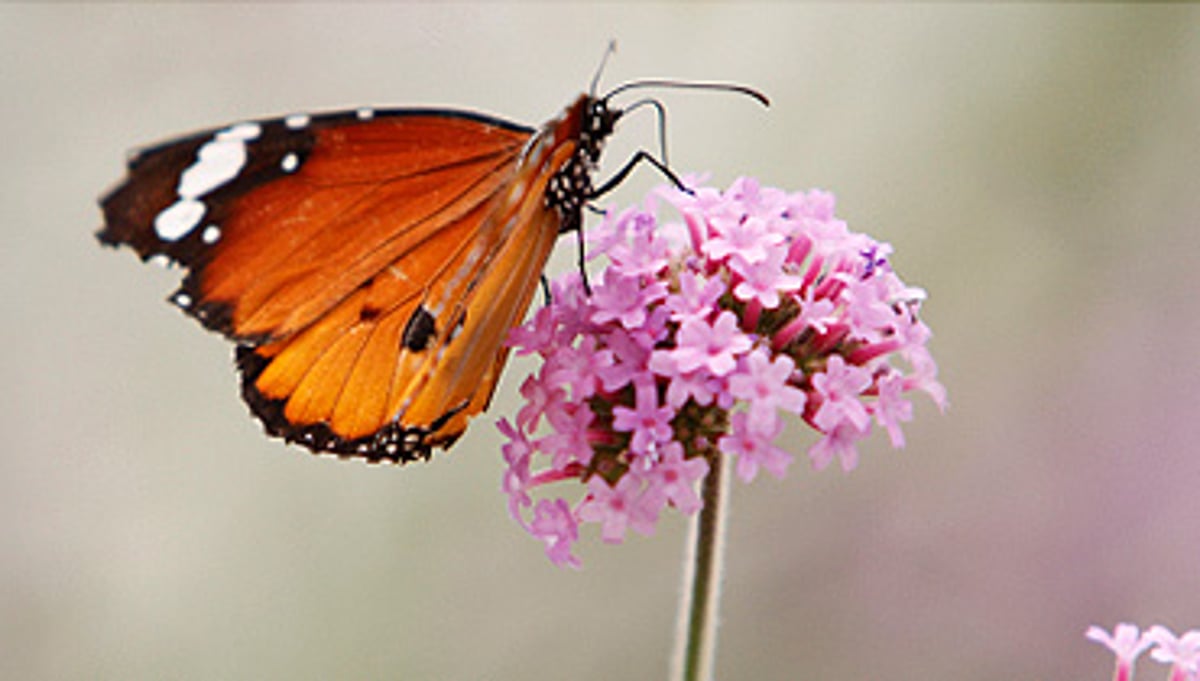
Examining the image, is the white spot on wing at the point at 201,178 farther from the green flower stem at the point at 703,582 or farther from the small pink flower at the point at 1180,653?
the small pink flower at the point at 1180,653

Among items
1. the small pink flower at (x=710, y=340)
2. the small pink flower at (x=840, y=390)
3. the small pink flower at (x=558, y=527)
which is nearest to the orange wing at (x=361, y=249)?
the small pink flower at (x=558, y=527)

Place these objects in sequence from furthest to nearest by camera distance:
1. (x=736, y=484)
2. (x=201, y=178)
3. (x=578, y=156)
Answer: (x=736, y=484) → (x=578, y=156) → (x=201, y=178)

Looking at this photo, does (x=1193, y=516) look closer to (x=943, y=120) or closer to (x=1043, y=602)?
(x=1043, y=602)

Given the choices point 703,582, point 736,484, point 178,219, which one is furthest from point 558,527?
point 736,484

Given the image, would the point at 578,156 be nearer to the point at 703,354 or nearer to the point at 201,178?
the point at 703,354

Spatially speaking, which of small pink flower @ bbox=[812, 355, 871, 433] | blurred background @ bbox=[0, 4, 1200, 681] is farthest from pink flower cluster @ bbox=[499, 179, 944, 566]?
blurred background @ bbox=[0, 4, 1200, 681]

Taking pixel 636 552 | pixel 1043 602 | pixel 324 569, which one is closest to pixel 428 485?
pixel 324 569
